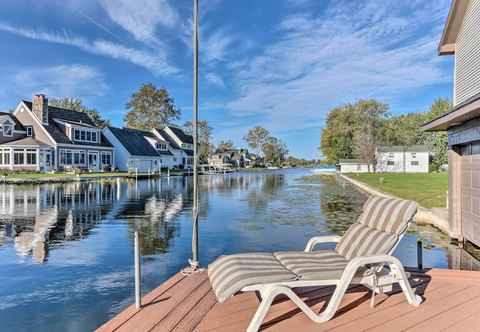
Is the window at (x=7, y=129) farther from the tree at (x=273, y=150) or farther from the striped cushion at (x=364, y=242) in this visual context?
the tree at (x=273, y=150)

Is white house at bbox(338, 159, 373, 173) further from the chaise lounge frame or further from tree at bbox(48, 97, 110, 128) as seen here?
the chaise lounge frame

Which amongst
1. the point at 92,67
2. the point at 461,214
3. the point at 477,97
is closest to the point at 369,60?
the point at 461,214

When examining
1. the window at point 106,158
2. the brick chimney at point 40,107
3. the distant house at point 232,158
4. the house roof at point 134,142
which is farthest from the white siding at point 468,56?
the distant house at point 232,158

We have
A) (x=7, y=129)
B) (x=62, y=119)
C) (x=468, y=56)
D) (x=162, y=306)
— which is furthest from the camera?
(x=62, y=119)

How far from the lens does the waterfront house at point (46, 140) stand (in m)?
32.2

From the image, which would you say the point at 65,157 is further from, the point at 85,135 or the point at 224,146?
the point at 224,146

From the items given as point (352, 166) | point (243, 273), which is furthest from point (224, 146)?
point (243, 273)

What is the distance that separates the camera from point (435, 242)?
7.70 meters

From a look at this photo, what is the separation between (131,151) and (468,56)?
38873 millimetres

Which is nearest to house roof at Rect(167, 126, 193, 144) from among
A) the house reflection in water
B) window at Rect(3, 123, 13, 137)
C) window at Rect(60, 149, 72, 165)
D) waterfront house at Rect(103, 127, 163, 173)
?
waterfront house at Rect(103, 127, 163, 173)

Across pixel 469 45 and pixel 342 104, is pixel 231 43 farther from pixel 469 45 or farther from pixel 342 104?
pixel 342 104

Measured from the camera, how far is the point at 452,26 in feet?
26.1

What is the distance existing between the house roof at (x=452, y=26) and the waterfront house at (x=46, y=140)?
110ft

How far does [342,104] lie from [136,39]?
134ft
